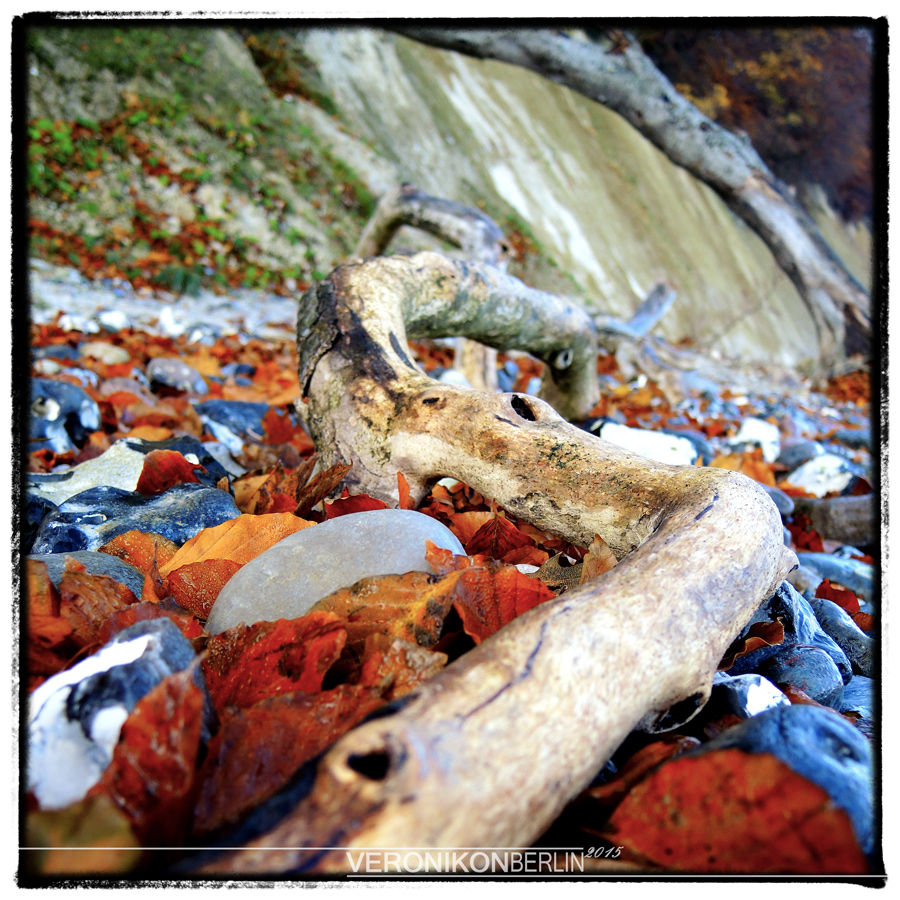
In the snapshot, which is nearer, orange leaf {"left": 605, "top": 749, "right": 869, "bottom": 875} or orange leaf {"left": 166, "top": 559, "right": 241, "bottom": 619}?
orange leaf {"left": 605, "top": 749, "right": 869, "bottom": 875}

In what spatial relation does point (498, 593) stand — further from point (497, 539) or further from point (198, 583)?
point (198, 583)

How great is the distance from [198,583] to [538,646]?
0.81 m

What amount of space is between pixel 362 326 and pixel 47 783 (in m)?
1.60

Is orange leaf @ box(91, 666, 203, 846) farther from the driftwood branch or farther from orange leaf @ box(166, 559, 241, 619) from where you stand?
the driftwood branch

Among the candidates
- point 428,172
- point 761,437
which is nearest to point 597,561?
point 761,437

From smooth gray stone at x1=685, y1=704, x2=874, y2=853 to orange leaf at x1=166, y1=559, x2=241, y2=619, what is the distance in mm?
962

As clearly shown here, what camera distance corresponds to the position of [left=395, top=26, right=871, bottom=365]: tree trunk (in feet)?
20.2

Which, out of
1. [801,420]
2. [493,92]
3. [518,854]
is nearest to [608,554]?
[518,854]

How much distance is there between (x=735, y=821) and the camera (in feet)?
2.49

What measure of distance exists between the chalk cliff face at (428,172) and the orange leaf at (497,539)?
9.11ft

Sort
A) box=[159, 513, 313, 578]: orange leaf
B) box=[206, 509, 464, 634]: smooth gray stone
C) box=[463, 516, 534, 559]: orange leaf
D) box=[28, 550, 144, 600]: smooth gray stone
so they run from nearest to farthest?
box=[206, 509, 464, 634]: smooth gray stone
box=[28, 550, 144, 600]: smooth gray stone
box=[159, 513, 313, 578]: orange leaf
box=[463, 516, 534, 559]: orange leaf

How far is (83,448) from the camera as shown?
261cm

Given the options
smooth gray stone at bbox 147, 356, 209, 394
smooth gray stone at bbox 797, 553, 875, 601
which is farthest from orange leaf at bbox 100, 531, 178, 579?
smooth gray stone at bbox 147, 356, 209, 394

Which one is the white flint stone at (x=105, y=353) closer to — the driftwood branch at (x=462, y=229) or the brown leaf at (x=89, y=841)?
the driftwood branch at (x=462, y=229)
